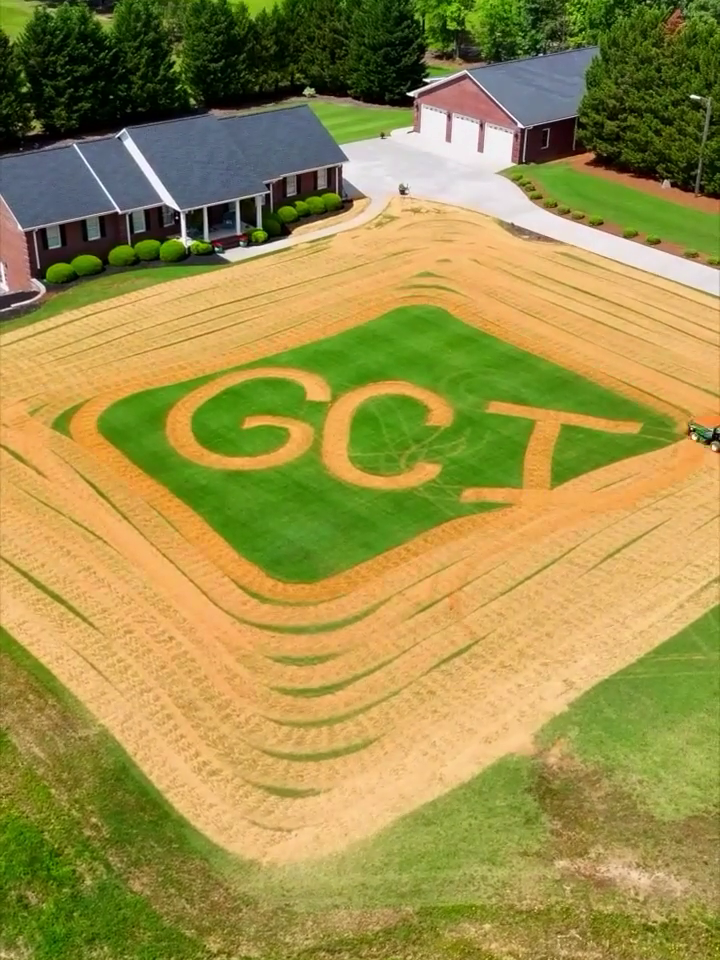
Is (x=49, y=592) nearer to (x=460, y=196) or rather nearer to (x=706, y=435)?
(x=706, y=435)

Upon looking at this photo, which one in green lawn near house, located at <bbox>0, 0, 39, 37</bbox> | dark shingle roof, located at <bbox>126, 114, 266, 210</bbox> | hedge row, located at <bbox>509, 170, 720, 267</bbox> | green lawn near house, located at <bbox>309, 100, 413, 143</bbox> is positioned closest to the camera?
dark shingle roof, located at <bbox>126, 114, 266, 210</bbox>

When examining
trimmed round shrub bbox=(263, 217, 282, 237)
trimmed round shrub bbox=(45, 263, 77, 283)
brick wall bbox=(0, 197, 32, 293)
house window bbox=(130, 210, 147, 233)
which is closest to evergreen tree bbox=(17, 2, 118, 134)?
house window bbox=(130, 210, 147, 233)

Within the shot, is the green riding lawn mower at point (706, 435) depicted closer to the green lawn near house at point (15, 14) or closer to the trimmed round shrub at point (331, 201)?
the trimmed round shrub at point (331, 201)

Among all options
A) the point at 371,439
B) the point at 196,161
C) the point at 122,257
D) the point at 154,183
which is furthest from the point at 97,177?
the point at 371,439

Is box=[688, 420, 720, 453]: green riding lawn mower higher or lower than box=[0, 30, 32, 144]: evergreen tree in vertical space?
lower

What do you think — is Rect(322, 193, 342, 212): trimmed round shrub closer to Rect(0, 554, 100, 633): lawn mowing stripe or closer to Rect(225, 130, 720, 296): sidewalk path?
Rect(225, 130, 720, 296): sidewalk path

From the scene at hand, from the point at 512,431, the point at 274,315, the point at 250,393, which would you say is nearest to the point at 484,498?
the point at 512,431
